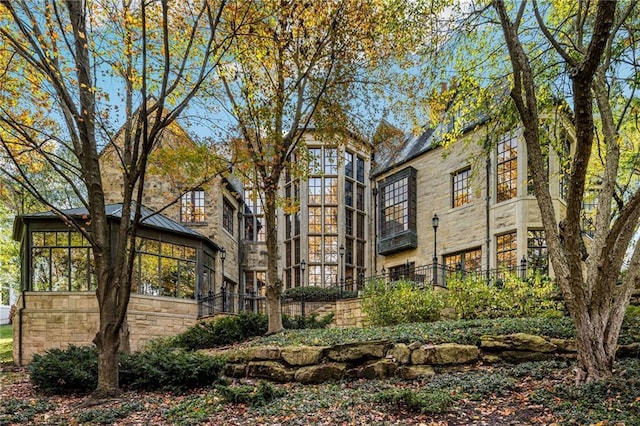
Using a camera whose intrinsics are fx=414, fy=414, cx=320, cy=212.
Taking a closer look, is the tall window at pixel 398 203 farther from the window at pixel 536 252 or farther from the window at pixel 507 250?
the window at pixel 536 252

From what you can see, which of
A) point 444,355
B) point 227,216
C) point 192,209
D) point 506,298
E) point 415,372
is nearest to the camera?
point 415,372

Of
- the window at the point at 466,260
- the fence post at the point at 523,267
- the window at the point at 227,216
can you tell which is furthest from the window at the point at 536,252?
the window at the point at 227,216

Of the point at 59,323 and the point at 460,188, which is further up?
the point at 460,188

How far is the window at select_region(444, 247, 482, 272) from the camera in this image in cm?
1570

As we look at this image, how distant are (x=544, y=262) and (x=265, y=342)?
1026cm

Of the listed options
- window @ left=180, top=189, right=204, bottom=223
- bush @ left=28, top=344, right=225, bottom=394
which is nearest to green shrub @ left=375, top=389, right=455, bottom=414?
bush @ left=28, top=344, right=225, bottom=394

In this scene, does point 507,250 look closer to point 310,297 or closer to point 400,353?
point 310,297

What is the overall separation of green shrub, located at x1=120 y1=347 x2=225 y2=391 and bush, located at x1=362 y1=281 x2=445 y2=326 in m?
4.72

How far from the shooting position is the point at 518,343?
6645 mm

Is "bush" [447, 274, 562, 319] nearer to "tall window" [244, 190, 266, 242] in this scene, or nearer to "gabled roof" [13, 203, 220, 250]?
"gabled roof" [13, 203, 220, 250]

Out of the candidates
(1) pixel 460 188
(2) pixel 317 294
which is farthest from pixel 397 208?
(2) pixel 317 294

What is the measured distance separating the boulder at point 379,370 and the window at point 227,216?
1334 centimetres

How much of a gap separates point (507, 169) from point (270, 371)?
12.1 meters

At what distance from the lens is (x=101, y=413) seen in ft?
18.6
